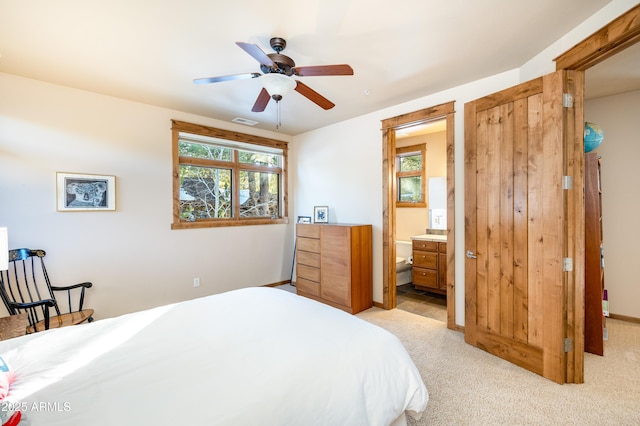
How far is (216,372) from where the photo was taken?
1142mm

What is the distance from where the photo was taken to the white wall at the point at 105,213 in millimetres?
2732

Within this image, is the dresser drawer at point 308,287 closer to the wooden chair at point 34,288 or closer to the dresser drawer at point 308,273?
the dresser drawer at point 308,273

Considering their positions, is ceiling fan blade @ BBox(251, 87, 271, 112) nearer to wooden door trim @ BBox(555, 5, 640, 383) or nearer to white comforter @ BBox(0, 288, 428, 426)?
white comforter @ BBox(0, 288, 428, 426)

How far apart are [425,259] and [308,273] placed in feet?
6.17

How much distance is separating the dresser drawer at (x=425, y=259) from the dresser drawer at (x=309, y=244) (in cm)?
169

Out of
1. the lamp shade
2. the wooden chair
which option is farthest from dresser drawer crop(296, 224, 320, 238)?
the lamp shade

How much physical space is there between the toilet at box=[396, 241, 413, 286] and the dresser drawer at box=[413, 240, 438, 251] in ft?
0.80

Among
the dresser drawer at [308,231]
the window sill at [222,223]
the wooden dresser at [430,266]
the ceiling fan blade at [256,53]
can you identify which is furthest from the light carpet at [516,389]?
the window sill at [222,223]

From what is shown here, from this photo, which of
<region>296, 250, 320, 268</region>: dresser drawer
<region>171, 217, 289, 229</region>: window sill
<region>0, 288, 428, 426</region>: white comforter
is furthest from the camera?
<region>296, 250, 320, 268</region>: dresser drawer

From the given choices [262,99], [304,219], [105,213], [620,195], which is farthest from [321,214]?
[620,195]

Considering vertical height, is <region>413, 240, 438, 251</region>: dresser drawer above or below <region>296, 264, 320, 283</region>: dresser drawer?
above

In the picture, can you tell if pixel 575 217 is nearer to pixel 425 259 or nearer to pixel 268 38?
pixel 425 259

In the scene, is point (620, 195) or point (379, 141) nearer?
point (620, 195)

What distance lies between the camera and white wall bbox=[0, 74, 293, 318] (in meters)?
2.73
